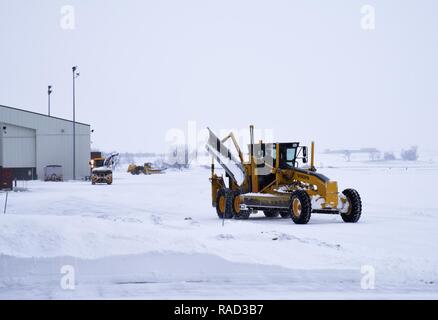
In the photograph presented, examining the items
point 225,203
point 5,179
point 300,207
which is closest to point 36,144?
point 5,179

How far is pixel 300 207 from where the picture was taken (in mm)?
19922

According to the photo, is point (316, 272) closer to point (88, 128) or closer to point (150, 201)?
point (150, 201)

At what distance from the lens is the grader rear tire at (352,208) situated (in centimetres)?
2034

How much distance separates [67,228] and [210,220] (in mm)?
9043

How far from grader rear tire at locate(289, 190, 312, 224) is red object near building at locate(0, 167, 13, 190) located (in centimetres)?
2441

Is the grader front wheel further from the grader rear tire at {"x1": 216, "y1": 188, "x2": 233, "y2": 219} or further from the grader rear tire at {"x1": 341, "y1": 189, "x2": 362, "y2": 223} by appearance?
the grader rear tire at {"x1": 341, "y1": 189, "x2": 362, "y2": 223}

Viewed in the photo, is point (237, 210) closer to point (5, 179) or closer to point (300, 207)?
point (300, 207)

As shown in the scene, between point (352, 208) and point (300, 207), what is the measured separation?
1.72m

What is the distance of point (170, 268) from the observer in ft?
36.7

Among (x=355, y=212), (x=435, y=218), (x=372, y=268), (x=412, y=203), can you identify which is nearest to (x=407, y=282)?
(x=372, y=268)

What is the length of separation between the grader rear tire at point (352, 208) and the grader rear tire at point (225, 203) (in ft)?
12.6

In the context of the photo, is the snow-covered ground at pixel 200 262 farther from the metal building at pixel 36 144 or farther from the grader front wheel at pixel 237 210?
the metal building at pixel 36 144
